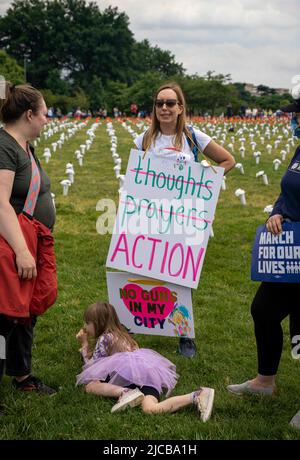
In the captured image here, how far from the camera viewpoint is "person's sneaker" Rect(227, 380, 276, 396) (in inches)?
142

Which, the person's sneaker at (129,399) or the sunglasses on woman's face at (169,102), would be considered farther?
the sunglasses on woman's face at (169,102)

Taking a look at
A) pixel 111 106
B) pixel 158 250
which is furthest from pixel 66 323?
pixel 111 106

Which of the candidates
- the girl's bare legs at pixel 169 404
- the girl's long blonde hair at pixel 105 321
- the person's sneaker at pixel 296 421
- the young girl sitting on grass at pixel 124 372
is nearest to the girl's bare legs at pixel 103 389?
the young girl sitting on grass at pixel 124 372

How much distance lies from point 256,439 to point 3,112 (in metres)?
2.26

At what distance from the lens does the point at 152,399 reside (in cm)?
342

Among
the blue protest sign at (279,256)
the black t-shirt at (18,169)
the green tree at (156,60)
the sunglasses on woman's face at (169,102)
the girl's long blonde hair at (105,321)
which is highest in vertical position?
the green tree at (156,60)

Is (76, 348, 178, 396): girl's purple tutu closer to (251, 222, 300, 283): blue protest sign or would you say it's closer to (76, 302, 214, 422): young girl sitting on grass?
(76, 302, 214, 422): young girl sitting on grass

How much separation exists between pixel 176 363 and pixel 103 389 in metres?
0.78

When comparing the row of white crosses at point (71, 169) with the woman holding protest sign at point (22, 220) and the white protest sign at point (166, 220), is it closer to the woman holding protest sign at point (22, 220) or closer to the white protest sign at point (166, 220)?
the white protest sign at point (166, 220)

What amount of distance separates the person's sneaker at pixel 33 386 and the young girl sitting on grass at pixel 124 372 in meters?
0.20

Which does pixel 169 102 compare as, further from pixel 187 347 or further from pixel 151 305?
pixel 187 347

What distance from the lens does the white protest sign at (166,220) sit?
4102 millimetres

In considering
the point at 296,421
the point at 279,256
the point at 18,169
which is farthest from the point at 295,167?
the point at 18,169

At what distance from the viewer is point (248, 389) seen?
3.65m
